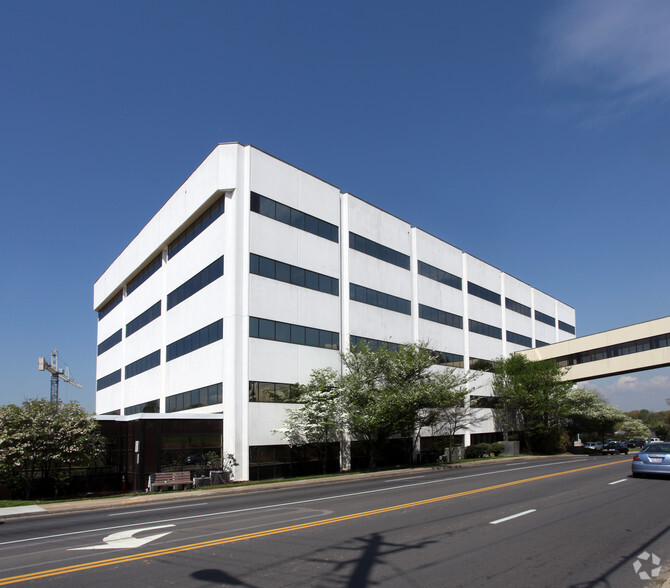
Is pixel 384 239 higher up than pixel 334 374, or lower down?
higher up

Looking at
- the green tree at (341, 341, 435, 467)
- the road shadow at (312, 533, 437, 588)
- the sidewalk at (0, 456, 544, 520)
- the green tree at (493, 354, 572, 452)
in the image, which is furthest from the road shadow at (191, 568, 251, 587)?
the green tree at (493, 354, 572, 452)

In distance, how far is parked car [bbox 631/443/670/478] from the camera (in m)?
20.4

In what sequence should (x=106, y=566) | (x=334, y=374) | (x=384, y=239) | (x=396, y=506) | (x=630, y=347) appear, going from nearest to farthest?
(x=106, y=566) < (x=396, y=506) < (x=334, y=374) < (x=384, y=239) < (x=630, y=347)

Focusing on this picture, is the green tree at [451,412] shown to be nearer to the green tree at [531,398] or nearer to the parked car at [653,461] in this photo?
the green tree at [531,398]

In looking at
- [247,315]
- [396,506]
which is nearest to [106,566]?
[396,506]

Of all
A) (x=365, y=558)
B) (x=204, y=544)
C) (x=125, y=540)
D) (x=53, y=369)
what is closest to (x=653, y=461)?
(x=365, y=558)

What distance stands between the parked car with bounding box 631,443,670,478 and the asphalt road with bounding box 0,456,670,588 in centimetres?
288

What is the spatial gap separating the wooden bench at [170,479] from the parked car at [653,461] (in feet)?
63.3

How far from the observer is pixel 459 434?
4625 cm

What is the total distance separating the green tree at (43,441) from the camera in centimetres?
2323

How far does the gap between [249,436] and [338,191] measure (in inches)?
669

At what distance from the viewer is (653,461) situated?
20.7 m

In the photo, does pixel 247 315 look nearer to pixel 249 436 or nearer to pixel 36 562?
pixel 249 436

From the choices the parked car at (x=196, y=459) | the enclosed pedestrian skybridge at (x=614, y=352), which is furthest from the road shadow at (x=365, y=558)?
the enclosed pedestrian skybridge at (x=614, y=352)
